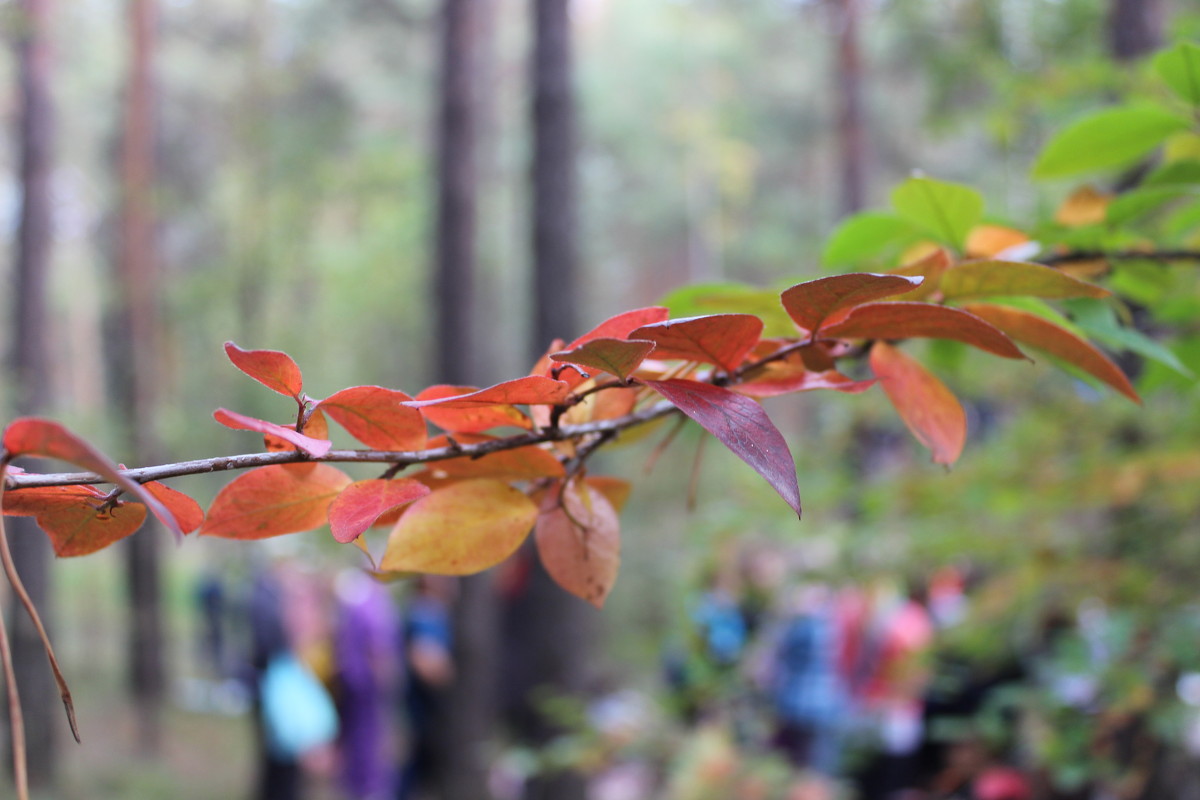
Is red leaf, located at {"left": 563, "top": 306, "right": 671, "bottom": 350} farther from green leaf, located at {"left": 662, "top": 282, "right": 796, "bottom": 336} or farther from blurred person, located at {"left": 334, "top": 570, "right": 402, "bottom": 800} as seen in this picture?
blurred person, located at {"left": 334, "top": 570, "right": 402, "bottom": 800}

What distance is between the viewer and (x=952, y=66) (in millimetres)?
4164

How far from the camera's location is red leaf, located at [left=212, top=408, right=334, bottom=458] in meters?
0.37

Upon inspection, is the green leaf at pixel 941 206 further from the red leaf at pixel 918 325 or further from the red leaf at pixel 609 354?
the red leaf at pixel 609 354

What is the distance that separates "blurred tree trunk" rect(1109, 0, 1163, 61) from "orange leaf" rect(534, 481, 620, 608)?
292 centimetres

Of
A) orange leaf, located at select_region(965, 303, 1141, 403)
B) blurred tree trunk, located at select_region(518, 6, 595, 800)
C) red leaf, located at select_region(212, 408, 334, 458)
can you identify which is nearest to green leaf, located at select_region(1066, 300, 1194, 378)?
orange leaf, located at select_region(965, 303, 1141, 403)

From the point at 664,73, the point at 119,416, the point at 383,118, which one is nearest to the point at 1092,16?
the point at 119,416

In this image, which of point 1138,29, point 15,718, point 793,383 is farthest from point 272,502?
point 1138,29

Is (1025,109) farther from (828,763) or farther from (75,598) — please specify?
(75,598)

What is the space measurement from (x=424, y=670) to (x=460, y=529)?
213 inches

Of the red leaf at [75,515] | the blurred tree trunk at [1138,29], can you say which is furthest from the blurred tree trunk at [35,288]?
the red leaf at [75,515]

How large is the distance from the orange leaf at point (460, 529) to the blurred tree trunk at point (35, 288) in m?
6.97

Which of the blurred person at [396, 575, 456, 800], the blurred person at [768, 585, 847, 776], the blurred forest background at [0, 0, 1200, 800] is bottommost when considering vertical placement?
the blurred person at [396, 575, 456, 800]

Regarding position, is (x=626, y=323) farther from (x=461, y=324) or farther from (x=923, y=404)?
(x=461, y=324)

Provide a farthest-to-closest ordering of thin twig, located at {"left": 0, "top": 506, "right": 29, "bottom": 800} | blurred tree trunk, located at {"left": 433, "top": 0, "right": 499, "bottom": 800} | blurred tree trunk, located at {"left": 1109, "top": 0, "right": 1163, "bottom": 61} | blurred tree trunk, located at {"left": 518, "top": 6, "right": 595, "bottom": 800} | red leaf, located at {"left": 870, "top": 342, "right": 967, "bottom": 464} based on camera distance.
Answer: blurred tree trunk, located at {"left": 433, "top": 0, "right": 499, "bottom": 800} → blurred tree trunk, located at {"left": 518, "top": 6, "right": 595, "bottom": 800} → blurred tree trunk, located at {"left": 1109, "top": 0, "right": 1163, "bottom": 61} → red leaf, located at {"left": 870, "top": 342, "right": 967, "bottom": 464} → thin twig, located at {"left": 0, "top": 506, "right": 29, "bottom": 800}
